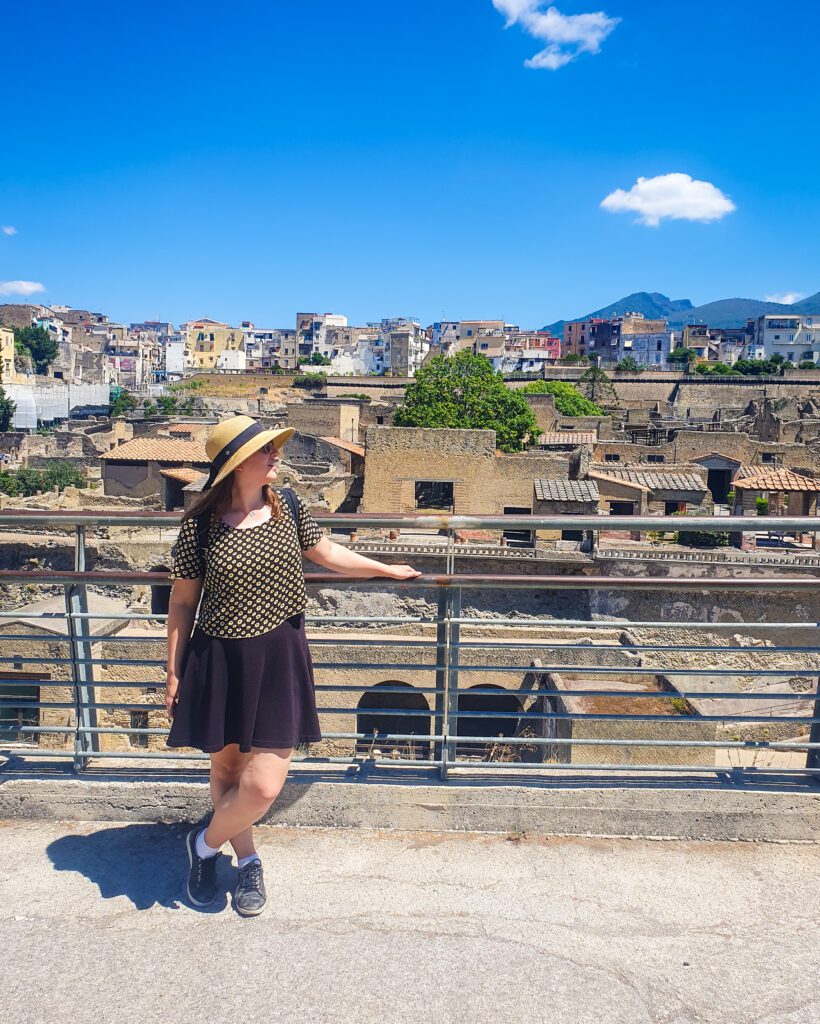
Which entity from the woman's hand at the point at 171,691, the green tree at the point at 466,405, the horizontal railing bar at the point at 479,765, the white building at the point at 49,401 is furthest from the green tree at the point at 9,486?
the woman's hand at the point at 171,691

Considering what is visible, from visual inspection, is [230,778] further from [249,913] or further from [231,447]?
[231,447]

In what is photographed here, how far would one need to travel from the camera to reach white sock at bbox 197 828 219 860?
2.91 m

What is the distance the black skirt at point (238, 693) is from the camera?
275cm

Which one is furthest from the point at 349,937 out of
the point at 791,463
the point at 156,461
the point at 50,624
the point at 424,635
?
the point at 791,463

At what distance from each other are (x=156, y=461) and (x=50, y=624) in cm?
1692

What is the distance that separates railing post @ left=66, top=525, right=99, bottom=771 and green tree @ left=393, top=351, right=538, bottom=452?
3075cm

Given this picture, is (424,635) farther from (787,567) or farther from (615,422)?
(615,422)

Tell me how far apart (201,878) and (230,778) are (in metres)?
0.36

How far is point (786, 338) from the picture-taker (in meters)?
101

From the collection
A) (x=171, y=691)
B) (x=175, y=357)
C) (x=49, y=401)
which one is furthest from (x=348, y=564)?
(x=175, y=357)

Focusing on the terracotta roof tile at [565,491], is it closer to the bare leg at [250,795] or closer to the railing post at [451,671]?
the railing post at [451,671]

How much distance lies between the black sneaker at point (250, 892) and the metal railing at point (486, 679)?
0.66m

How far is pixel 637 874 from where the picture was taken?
3141mm

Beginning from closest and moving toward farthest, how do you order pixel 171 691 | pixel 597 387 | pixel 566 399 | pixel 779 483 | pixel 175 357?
pixel 171 691
pixel 779 483
pixel 566 399
pixel 597 387
pixel 175 357
